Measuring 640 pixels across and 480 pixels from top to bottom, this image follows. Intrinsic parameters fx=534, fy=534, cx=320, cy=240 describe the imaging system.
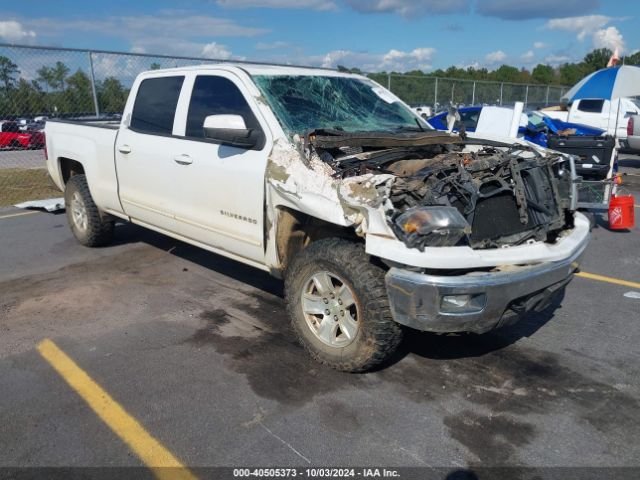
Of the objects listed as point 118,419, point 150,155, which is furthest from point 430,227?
point 150,155

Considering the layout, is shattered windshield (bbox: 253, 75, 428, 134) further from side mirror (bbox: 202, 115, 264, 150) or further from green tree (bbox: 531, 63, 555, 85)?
green tree (bbox: 531, 63, 555, 85)

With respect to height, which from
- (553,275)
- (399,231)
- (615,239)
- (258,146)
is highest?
(258,146)

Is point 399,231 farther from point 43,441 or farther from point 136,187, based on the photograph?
point 136,187

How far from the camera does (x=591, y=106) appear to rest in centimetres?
1803

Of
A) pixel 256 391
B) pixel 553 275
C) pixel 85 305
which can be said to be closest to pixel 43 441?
pixel 256 391

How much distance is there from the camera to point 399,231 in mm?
2936

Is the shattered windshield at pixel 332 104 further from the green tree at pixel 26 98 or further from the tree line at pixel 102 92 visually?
the green tree at pixel 26 98

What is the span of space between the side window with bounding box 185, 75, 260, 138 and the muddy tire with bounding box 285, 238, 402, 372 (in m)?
1.19

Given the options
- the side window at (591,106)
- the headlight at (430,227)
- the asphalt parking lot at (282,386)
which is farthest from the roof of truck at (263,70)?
the side window at (591,106)

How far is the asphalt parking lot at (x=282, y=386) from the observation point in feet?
9.12

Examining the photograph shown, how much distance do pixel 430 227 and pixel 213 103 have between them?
2370 millimetres

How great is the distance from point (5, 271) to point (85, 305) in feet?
5.39

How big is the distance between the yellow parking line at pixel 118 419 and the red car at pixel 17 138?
965 centimetres

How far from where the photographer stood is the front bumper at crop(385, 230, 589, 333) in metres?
2.88
